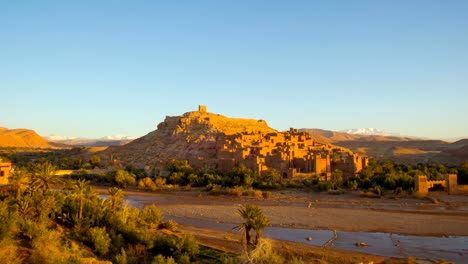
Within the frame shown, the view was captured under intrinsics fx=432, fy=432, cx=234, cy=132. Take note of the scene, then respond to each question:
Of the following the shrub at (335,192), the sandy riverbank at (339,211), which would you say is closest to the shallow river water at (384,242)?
the sandy riverbank at (339,211)

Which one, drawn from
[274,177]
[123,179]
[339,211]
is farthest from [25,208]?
[123,179]

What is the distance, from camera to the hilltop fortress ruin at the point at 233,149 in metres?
38.3

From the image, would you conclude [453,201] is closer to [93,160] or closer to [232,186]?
[232,186]

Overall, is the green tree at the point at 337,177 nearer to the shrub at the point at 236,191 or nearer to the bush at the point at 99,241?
the shrub at the point at 236,191

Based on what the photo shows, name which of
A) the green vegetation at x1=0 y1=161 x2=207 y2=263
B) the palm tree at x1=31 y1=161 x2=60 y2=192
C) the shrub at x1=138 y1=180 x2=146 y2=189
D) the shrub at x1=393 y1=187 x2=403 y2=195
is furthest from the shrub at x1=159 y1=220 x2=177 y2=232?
the shrub at x1=138 y1=180 x2=146 y2=189

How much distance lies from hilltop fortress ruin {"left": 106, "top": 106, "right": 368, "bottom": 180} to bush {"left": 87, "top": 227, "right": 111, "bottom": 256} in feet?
82.7

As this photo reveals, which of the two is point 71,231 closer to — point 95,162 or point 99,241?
point 99,241

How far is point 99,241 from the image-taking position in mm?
13039

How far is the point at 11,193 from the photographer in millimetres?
17406

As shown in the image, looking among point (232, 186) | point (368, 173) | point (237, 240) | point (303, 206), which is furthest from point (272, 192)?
point (237, 240)

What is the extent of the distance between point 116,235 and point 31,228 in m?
3.14

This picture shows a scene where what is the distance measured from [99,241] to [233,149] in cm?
2990

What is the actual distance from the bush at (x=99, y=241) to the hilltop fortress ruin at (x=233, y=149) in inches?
992

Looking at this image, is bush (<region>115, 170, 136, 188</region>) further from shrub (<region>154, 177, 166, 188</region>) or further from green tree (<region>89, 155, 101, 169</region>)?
green tree (<region>89, 155, 101, 169</region>)
